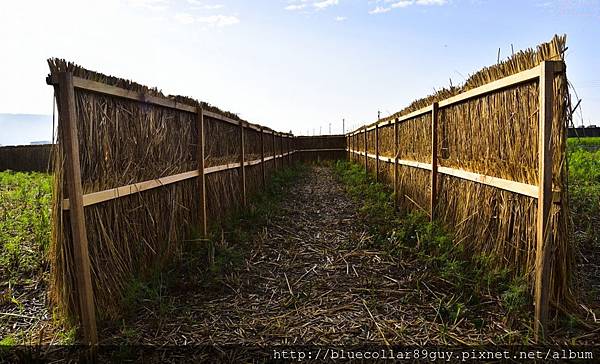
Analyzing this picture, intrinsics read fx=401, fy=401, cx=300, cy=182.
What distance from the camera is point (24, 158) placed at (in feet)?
57.2

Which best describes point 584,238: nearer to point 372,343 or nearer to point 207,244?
point 372,343

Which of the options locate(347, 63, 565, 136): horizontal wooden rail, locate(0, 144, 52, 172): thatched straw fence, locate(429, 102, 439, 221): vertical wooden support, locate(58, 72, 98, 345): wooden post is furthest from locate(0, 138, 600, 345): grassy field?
locate(0, 144, 52, 172): thatched straw fence

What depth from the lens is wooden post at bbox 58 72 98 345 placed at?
230 cm

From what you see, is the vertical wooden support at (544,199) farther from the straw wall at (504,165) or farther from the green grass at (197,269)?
the green grass at (197,269)

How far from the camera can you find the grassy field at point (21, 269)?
279cm

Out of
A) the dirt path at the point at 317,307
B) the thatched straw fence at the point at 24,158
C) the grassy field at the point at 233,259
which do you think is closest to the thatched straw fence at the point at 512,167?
the grassy field at the point at 233,259

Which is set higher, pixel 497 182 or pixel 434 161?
pixel 434 161

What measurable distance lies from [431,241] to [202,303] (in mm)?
2348

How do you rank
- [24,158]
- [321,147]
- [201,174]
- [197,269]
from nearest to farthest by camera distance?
[197,269]
[201,174]
[24,158]
[321,147]

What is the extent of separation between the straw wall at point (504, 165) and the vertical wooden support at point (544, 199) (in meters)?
0.04

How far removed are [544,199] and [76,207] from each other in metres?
2.76

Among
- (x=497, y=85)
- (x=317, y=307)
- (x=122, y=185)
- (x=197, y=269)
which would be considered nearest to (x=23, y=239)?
(x=197, y=269)

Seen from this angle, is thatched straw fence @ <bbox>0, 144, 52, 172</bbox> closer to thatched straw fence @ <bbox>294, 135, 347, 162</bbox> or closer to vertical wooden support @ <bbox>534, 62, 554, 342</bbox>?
thatched straw fence @ <bbox>294, 135, 347, 162</bbox>

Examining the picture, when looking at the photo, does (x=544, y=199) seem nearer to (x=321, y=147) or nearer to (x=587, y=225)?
(x=587, y=225)
